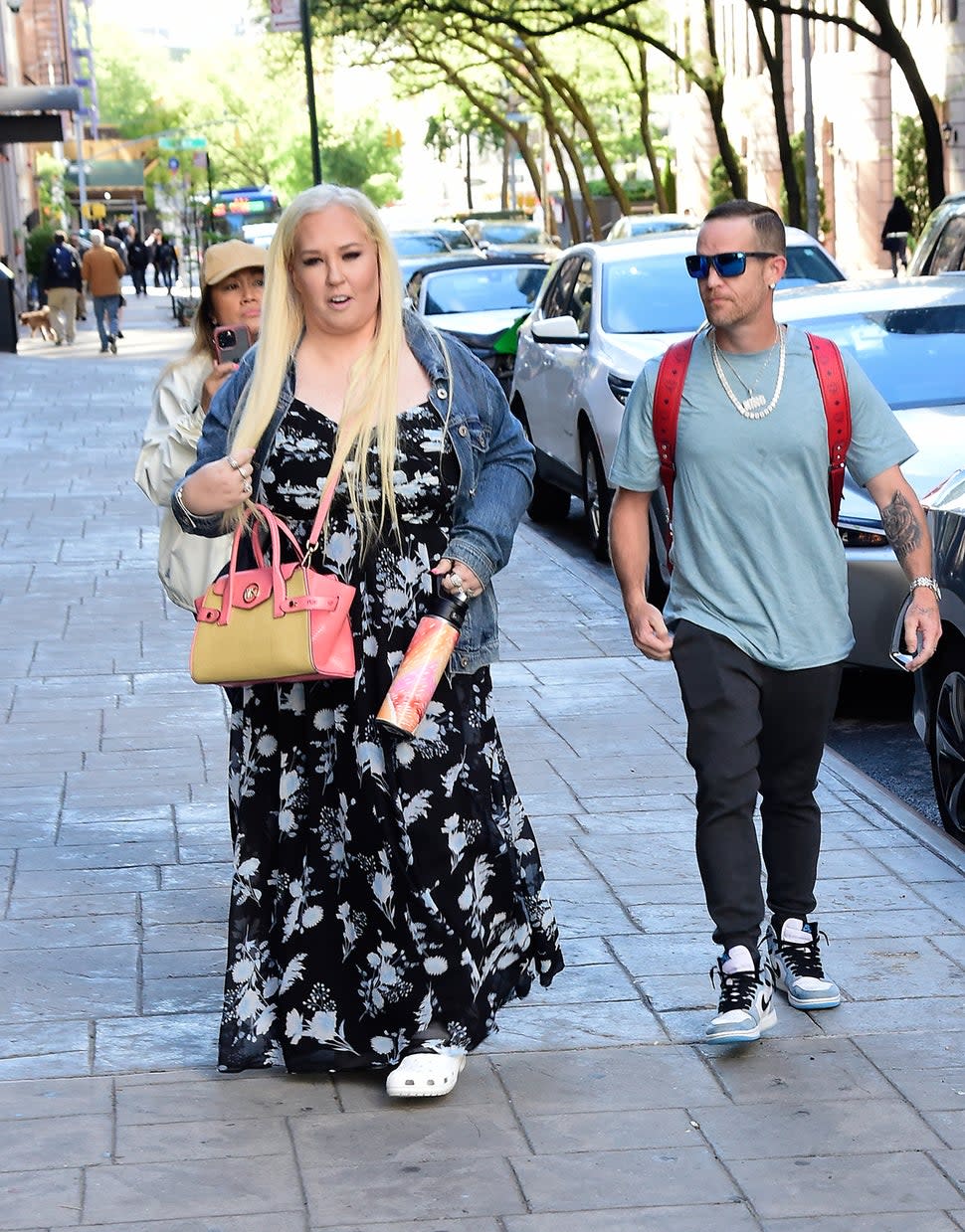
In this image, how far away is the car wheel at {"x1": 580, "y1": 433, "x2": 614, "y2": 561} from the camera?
11.7 meters

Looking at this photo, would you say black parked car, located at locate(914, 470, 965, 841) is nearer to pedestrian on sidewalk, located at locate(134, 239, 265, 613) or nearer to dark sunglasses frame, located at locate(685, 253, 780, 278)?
dark sunglasses frame, located at locate(685, 253, 780, 278)

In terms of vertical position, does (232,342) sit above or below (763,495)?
above

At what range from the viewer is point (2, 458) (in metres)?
16.8

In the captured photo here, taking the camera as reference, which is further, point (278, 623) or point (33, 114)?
point (33, 114)

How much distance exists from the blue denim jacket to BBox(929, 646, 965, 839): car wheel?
237 centimetres

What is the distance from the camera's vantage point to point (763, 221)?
451cm

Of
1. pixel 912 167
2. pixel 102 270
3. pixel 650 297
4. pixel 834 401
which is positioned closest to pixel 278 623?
pixel 834 401

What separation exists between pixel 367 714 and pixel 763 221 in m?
1.38

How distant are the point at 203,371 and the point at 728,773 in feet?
5.45

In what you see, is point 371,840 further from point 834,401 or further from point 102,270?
point 102,270

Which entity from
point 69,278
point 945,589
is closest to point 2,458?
point 945,589

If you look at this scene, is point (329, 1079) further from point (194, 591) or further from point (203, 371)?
point (203, 371)

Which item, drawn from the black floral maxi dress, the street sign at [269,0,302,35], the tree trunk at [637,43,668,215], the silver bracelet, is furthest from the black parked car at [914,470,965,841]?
the tree trunk at [637,43,668,215]

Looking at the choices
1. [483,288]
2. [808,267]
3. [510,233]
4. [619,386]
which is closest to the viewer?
[619,386]
